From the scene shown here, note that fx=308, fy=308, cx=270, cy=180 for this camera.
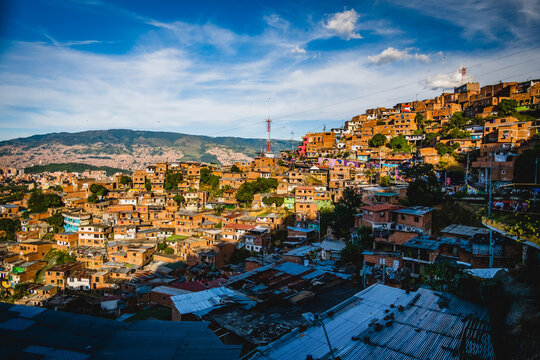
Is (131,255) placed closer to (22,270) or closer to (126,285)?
(126,285)

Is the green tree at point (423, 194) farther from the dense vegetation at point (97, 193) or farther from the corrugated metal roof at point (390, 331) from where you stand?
the dense vegetation at point (97, 193)

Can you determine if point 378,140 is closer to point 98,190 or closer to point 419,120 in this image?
point 419,120

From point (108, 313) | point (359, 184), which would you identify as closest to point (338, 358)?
point (108, 313)

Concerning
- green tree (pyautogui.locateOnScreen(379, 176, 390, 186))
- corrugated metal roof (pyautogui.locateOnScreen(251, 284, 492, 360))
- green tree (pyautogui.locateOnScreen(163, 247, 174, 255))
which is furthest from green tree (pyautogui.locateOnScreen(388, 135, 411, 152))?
corrugated metal roof (pyautogui.locateOnScreen(251, 284, 492, 360))

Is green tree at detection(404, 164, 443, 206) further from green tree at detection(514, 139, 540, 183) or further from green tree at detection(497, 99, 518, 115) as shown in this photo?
green tree at detection(497, 99, 518, 115)

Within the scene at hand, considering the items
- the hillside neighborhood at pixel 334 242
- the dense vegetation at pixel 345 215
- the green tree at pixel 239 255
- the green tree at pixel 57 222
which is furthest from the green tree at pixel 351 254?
the green tree at pixel 57 222

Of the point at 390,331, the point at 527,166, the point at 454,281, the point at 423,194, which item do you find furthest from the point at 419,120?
the point at 390,331
